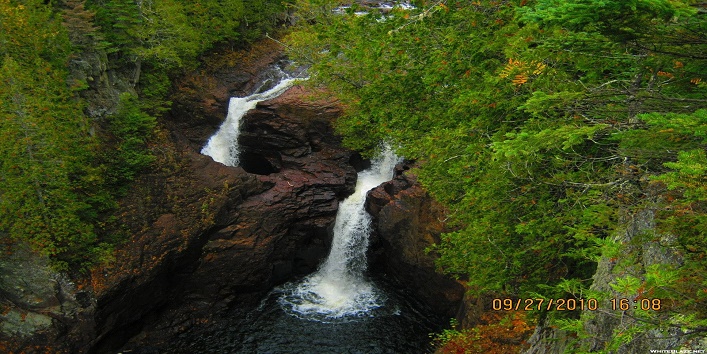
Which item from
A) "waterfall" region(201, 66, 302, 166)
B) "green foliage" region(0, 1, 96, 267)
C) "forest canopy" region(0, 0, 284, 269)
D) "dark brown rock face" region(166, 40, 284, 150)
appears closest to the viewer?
"green foliage" region(0, 1, 96, 267)

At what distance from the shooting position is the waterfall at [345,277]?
58.7ft

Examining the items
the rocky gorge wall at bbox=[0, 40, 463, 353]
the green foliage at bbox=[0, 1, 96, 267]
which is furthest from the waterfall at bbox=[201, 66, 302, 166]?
the green foliage at bbox=[0, 1, 96, 267]

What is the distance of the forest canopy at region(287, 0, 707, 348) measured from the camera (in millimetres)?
3898

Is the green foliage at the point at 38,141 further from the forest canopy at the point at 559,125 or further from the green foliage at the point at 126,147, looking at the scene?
the forest canopy at the point at 559,125

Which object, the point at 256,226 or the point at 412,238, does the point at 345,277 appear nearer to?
the point at 412,238

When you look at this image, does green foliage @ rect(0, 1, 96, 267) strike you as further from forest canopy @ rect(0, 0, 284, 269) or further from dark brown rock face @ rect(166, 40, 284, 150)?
dark brown rock face @ rect(166, 40, 284, 150)

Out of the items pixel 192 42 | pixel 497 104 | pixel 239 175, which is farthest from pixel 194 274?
pixel 497 104

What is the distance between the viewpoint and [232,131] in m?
22.9

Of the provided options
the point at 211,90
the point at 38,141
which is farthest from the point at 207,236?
the point at 211,90

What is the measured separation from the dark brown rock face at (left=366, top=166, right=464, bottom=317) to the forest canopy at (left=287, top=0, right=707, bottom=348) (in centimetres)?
624

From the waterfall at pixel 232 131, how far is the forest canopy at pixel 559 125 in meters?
12.9

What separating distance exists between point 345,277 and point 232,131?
10.1m

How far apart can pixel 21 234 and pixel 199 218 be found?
5.99 m

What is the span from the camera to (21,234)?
517 inches
